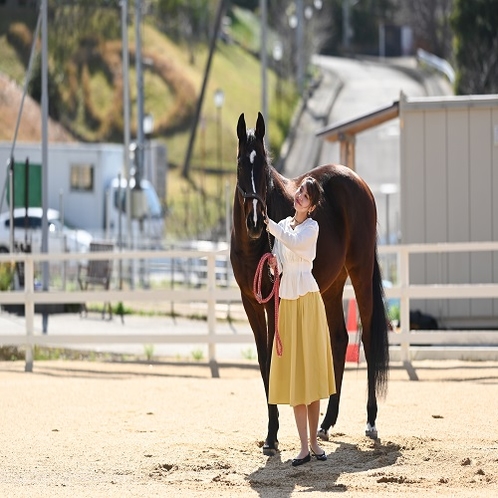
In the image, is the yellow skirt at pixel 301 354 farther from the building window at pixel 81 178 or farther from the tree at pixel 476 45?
the tree at pixel 476 45

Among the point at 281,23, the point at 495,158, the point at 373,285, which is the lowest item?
the point at 373,285

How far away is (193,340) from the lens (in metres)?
13.8

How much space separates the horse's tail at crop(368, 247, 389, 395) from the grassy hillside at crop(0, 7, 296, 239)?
134 feet

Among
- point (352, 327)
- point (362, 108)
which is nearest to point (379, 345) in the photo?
point (352, 327)

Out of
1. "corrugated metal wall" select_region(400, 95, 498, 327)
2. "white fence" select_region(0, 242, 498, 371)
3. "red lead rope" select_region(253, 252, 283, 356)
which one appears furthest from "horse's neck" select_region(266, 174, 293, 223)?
"corrugated metal wall" select_region(400, 95, 498, 327)

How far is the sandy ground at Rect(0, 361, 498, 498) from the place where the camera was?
289 inches

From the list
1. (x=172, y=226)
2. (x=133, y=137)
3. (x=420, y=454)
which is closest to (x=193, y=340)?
(x=420, y=454)

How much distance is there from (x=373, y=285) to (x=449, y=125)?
6906 millimetres

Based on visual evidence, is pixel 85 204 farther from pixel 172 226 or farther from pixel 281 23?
pixel 281 23

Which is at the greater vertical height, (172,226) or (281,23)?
(281,23)

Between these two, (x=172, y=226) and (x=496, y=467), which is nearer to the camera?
(x=496, y=467)

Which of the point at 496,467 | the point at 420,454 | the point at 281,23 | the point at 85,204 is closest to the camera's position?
the point at 496,467

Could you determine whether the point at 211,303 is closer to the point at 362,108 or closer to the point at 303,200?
the point at 303,200

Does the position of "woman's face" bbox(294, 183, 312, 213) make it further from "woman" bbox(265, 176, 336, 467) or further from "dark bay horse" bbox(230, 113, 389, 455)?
"dark bay horse" bbox(230, 113, 389, 455)
